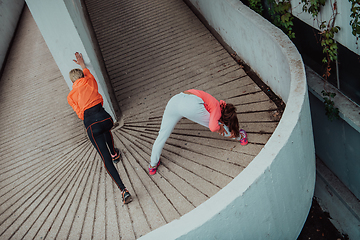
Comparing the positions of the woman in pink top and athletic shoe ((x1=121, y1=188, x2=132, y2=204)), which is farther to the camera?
athletic shoe ((x1=121, y1=188, x2=132, y2=204))

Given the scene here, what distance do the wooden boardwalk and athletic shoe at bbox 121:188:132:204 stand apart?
0.10 m

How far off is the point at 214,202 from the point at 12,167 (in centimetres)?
384

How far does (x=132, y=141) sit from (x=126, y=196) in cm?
112

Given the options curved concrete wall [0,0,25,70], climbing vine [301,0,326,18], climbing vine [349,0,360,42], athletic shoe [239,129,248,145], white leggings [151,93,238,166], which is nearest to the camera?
white leggings [151,93,238,166]

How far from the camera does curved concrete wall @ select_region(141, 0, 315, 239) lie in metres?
2.29

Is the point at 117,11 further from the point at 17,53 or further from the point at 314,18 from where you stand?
the point at 314,18

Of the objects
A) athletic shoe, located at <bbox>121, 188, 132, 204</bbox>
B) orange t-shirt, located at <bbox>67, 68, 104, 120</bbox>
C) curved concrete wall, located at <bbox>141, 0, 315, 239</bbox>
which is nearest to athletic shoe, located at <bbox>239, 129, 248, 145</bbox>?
curved concrete wall, located at <bbox>141, 0, 315, 239</bbox>

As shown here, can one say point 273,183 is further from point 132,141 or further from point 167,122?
point 132,141

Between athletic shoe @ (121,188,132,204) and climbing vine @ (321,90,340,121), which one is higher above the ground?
athletic shoe @ (121,188,132,204)

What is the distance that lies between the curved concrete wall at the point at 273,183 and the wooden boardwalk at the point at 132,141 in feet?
2.20

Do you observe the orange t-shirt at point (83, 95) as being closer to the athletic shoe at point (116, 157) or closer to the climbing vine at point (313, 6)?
the athletic shoe at point (116, 157)

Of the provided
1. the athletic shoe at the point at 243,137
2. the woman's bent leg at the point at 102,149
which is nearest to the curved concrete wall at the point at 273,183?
the athletic shoe at the point at 243,137

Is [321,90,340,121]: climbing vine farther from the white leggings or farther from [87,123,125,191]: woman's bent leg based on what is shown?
[87,123,125,191]: woman's bent leg

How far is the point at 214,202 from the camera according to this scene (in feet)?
7.66
